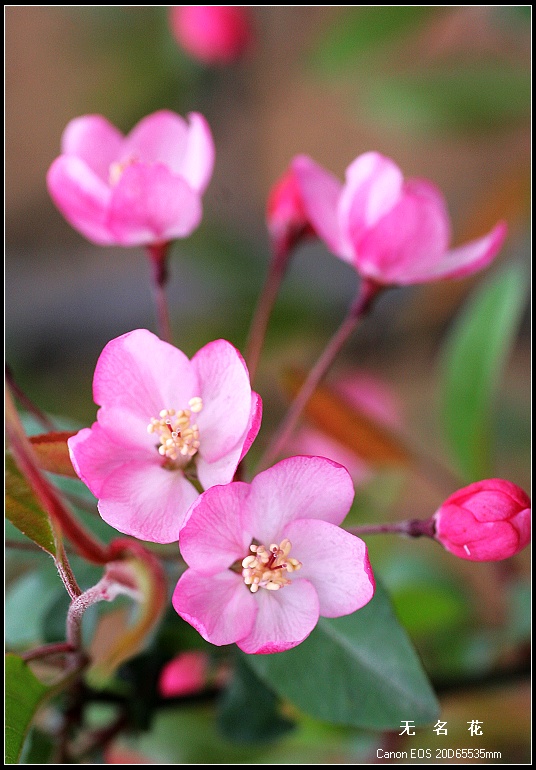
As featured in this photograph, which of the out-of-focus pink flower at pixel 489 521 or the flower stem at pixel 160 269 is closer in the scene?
the out-of-focus pink flower at pixel 489 521

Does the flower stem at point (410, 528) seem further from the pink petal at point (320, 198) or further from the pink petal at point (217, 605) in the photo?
the pink petal at point (320, 198)

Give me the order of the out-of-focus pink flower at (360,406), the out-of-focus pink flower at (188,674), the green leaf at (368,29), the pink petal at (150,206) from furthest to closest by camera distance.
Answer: the green leaf at (368,29), the out-of-focus pink flower at (360,406), the out-of-focus pink flower at (188,674), the pink petal at (150,206)

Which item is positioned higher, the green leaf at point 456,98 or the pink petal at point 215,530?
the green leaf at point 456,98

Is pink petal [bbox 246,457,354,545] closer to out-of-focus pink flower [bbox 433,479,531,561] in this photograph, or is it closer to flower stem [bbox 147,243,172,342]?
out-of-focus pink flower [bbox 433,479,531,561]

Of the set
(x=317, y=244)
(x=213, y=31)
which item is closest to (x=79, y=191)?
(x=317, y=244)

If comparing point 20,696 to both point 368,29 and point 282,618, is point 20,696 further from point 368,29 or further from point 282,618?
point 368,29

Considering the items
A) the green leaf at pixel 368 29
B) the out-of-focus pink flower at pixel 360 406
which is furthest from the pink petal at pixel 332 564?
the green leaf at pixel 368 29

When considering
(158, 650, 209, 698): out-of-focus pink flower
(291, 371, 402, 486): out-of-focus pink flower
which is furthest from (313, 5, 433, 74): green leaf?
(158, 650, 209, 698): out-of-focus pink flower

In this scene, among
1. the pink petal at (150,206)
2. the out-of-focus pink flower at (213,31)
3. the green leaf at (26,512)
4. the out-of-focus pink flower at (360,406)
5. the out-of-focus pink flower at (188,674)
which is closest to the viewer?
the green leaf at (26,512)
